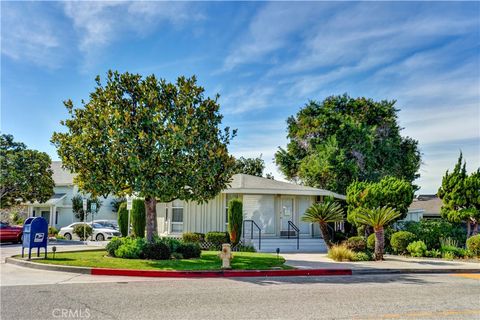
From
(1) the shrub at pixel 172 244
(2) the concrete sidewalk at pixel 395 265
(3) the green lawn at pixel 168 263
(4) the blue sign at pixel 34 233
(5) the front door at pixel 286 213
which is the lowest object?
(2) the concrete sidewalk at pixel 395 265

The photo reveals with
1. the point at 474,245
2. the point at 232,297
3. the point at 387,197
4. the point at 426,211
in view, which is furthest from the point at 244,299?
the point at 426,211

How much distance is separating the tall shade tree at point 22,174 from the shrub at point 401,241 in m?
24.4

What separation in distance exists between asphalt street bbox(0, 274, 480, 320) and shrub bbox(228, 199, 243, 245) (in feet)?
30.0

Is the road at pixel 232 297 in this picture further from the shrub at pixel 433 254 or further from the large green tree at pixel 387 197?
the large green tree at pixel 387 197

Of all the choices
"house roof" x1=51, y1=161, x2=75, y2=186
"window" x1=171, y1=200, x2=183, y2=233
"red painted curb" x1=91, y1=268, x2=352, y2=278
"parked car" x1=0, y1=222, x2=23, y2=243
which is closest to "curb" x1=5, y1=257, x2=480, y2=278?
"red painted curb" x1=91, y1=268, x2=352, y2=278

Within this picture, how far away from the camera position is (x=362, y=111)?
120 feet

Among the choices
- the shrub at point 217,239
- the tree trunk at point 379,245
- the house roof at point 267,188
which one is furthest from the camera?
the house roof at point 267,188

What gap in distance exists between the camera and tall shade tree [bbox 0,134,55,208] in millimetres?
30078

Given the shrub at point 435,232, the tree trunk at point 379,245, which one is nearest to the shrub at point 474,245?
the shrub at point 435,232

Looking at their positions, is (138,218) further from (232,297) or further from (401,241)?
(232,297)

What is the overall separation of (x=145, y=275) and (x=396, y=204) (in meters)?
13.9

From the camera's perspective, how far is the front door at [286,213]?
2475 centimetres

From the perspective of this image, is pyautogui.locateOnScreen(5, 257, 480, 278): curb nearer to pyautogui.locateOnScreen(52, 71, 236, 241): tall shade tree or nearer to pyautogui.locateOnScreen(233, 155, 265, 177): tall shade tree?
pyautogui.locateOnScreen(52, 71, 236, 241): tall shade tree

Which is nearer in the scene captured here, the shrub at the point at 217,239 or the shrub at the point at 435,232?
the shrub at the point at 435,232
